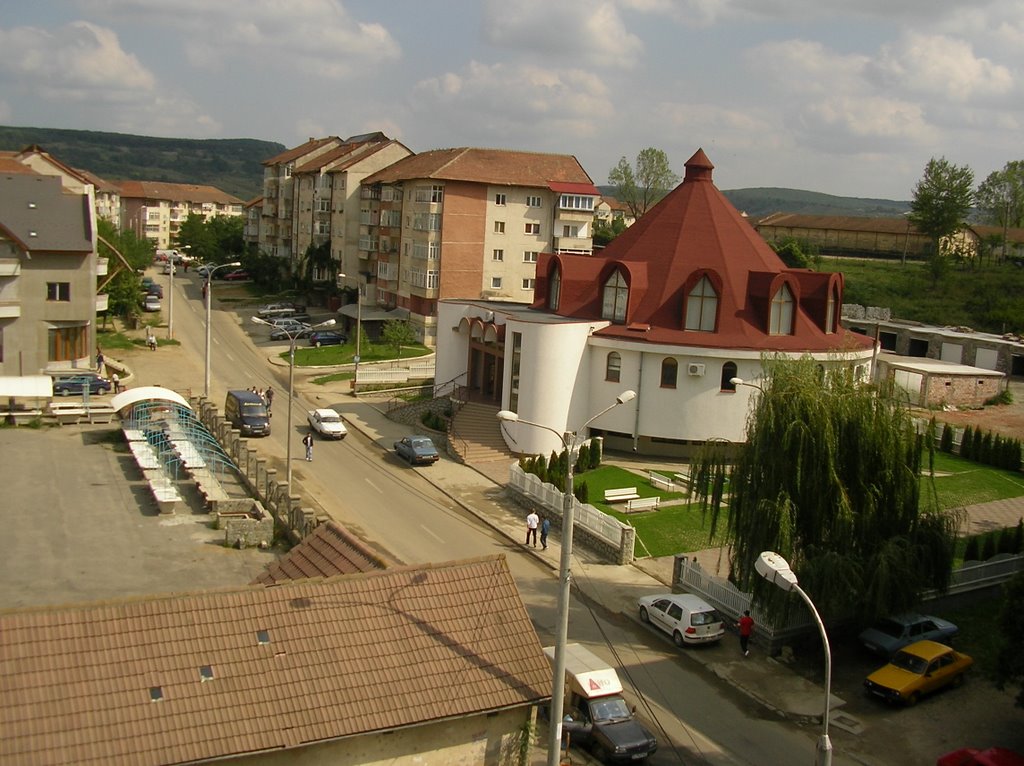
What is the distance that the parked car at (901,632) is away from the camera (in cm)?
2531

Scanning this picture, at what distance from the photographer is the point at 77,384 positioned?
166ft

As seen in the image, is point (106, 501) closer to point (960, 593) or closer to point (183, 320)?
point (960, 593)

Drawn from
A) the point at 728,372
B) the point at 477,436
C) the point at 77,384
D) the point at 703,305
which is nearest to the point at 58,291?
the point at 77,384

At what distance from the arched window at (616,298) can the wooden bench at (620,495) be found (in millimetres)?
9780

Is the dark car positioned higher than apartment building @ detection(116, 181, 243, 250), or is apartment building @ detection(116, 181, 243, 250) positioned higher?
apartment building @ detection(116, 181, 243, 250)

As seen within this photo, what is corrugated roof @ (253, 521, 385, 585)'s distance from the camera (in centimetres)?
1906

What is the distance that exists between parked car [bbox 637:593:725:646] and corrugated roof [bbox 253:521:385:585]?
33.7 ft

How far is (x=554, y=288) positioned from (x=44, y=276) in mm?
27845

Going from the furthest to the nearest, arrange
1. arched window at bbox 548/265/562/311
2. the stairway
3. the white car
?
arched window at bbox 548/265/562/311 → the white car → the stairway

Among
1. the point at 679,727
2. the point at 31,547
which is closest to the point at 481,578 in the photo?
the point at 679,727

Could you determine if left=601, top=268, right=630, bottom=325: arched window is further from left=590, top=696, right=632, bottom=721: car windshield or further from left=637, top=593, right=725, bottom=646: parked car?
left=590, top=696, right=632, bottom=721: car windshield

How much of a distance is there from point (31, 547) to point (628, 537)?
17.7 m

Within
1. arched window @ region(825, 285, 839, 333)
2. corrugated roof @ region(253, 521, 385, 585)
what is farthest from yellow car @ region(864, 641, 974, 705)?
arched window @ region(825, 285, 839, 333)

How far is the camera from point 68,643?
13.8 meters
